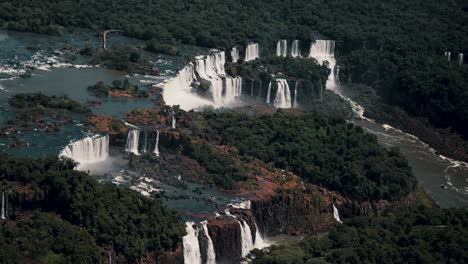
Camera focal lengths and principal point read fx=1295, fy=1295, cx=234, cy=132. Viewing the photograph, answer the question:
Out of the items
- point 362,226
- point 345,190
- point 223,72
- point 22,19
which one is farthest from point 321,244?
point 22,19

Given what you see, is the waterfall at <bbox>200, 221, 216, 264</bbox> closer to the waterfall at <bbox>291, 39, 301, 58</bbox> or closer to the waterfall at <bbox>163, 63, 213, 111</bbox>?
the waterfall at <bbox>163, 63, 213, 111</bbox>

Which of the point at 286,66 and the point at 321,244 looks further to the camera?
the point at 286,66

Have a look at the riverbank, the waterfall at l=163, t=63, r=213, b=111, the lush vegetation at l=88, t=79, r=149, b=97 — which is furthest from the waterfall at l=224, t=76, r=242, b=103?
the riverbank

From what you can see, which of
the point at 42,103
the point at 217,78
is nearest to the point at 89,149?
the point at 42,103

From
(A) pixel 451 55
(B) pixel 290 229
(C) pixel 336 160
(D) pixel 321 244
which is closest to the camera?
(D) pixel 321 244

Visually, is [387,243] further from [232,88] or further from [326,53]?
[326,53]

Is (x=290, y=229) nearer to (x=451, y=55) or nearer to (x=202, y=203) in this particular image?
(x=202, y=203)
